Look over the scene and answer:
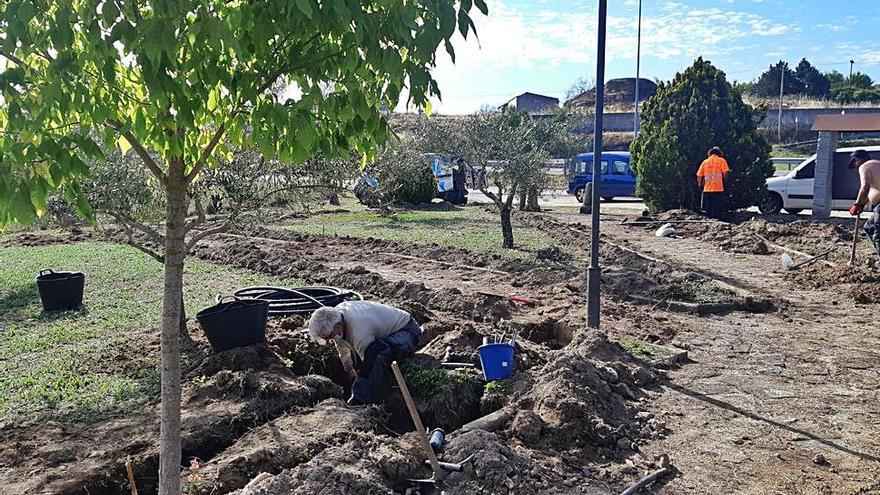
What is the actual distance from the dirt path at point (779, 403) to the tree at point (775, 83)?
66306 millimetres

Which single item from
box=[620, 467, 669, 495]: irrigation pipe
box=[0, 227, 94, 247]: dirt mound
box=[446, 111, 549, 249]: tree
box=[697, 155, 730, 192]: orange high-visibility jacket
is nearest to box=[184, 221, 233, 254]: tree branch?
box=[620, 467, 669, 495]: irrigation pipe

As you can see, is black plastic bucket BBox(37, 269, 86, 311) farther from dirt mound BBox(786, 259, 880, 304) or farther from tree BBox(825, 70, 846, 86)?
tree BBox(825, 70, 846, 86)

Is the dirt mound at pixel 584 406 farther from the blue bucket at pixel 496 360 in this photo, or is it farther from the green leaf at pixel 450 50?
the green leaf at pixel 450 50

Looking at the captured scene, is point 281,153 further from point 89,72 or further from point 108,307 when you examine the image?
point 108,307

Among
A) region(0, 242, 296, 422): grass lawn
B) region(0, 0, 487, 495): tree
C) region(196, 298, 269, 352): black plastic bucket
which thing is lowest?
region(0, 242, 296, 422): grass lawn

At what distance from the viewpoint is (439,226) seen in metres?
18.6

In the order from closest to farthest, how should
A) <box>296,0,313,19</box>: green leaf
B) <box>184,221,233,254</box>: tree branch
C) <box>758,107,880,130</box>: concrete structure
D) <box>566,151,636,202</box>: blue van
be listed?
<box>296,0,313,19</box>: green leaf < <box>184,221,233,254</box>: tree branch < <box>566,151,636,202</box>: blue van < <box>758,107,880,130</box>: concrete structure

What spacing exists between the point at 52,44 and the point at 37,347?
6.10 m

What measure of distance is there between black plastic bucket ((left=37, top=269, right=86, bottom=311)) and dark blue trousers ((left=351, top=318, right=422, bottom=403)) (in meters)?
5.22

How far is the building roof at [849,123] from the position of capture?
17938 mm

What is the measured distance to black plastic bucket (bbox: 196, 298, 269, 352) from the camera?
6.47 m

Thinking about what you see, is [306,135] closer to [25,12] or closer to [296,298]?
[25,12]

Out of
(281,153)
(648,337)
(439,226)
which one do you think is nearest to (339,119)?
(281,153)

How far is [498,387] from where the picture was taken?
5.83 meters
